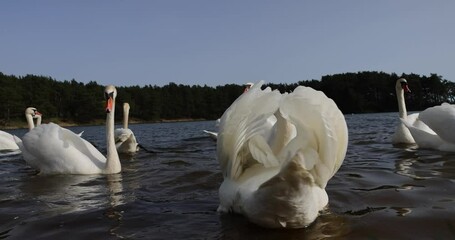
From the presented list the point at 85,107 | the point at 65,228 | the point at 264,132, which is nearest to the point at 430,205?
the point at 264,132

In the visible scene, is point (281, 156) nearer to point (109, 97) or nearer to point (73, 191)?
point (73, 191)

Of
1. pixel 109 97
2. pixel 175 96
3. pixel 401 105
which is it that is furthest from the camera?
pixel 175 96

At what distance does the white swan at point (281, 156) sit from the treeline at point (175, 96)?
225 ft

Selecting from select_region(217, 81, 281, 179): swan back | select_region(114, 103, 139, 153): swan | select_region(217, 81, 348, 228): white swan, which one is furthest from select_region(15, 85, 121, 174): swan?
select_region(217, 81, 281, 179): swan back

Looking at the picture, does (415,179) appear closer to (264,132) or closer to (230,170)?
(264,132)

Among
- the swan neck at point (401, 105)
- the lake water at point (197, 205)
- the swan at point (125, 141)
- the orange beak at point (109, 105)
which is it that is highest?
the orange beak at point (109, 105)

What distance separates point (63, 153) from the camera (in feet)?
25.9

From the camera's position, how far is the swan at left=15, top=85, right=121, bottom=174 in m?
7.85

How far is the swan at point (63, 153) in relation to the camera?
7848 mm

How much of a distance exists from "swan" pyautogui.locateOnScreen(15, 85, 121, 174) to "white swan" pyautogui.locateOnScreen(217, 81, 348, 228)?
422cm

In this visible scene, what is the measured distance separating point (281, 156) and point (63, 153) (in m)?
4.94

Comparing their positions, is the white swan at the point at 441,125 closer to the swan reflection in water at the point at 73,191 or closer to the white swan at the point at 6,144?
the swan reflection in water at the point at 73,191

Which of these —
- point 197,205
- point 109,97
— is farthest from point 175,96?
point 197,205

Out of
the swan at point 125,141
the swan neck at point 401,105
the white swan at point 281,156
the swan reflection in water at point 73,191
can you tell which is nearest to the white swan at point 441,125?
the swan neck at point 401,105
